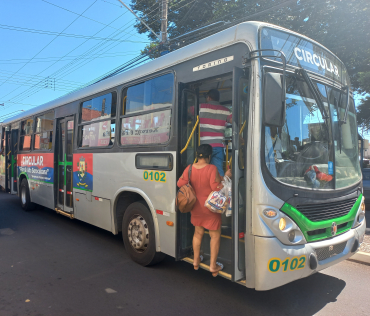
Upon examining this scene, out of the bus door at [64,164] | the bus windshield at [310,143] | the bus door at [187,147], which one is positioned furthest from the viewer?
the bus door at [64,164]

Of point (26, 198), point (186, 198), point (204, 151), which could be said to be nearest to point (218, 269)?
point (186, 198)

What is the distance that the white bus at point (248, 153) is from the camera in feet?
10.4

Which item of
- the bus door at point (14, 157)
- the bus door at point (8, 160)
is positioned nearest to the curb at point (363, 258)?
the bus door at point (14, 157)

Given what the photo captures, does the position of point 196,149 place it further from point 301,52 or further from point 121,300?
point 121,300

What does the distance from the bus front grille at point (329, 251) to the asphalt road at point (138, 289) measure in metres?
0.60

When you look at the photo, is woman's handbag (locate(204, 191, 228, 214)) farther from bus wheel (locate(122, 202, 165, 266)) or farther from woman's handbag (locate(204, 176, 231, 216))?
bus wheel (locate(122, 202, 165, 266))

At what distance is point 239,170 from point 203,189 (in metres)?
0.64

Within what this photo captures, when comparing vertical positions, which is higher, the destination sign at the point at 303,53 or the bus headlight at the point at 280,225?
the destination sign at the point at 303,53

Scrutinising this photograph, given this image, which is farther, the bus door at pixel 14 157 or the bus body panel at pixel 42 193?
the bus door at pixel 14 157

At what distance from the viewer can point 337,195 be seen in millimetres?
3658

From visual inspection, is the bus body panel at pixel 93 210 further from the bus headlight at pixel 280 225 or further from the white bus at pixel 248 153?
the bus headlight at pixel 280 225

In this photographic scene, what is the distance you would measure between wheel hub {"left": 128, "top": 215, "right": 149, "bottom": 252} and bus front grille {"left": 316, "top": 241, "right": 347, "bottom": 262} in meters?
2.36

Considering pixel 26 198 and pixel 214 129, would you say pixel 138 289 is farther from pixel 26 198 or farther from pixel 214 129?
pixel 26 198

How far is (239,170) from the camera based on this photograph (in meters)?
3.30
